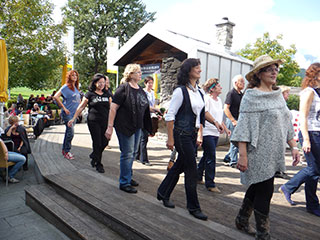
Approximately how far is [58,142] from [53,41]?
9866 mm

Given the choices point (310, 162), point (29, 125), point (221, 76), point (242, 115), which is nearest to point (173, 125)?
point (242, 115)

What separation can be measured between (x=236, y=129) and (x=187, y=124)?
642 millimetres

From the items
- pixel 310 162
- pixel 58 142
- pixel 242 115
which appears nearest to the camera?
pixel 242 115

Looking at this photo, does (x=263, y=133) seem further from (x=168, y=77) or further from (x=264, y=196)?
(x=168, y=77)

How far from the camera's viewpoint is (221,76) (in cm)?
868

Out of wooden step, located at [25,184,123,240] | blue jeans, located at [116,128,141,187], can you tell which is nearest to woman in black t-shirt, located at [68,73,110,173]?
wooden step, located at [25,184,123,240]

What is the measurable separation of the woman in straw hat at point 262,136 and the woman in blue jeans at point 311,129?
2.94ft

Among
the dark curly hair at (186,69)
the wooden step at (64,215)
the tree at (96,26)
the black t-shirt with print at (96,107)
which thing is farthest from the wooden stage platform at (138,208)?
the tree at (96,26)

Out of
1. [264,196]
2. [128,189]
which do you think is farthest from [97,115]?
[264,196]

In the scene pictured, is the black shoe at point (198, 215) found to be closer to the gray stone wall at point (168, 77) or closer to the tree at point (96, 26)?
the gray stone wall at point (168, 77)

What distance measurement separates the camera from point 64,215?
334 centimetres

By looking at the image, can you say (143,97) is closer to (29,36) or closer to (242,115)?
(242,115)

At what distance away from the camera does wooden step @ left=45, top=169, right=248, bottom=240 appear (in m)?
2.53

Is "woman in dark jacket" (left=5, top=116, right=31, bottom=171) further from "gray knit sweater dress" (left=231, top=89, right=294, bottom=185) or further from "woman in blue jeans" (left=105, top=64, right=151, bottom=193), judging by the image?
"gray knit sweater dress" (left=231, top=89, right=294, bottom=185)
